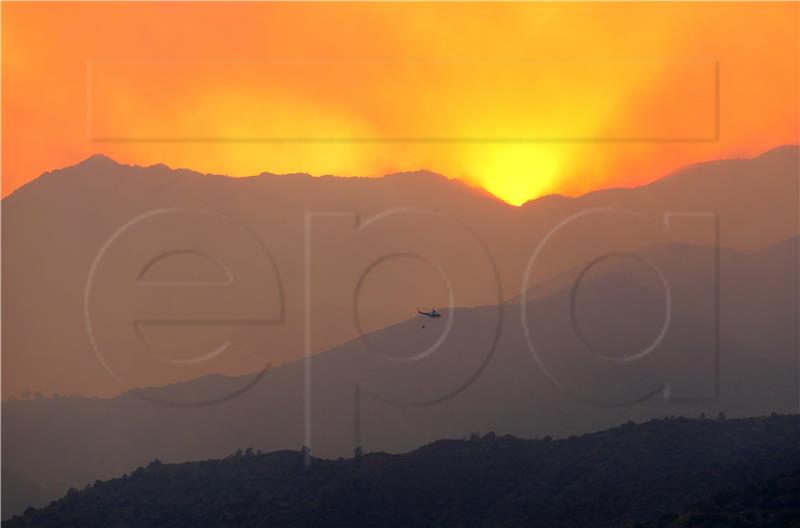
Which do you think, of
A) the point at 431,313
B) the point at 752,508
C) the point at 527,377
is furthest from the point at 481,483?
the point at 752,508

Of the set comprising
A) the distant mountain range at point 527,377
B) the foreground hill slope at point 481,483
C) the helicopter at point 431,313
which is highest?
the helicopter at point 431,313

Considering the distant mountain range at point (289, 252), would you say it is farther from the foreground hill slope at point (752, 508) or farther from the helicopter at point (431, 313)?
the foreground hill slope at point (752, 508)

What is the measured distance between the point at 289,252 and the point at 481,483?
1011cm

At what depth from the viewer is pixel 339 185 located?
38.8 meters

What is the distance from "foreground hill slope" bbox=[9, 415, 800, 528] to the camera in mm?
31641

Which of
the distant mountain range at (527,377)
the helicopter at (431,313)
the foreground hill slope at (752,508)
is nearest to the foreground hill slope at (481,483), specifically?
the distant mountain range at (527,377)

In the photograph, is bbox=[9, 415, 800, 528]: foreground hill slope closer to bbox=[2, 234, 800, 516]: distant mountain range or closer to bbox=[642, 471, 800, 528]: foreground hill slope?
bbox=[2, 234, 800, 516]: distant mountain range

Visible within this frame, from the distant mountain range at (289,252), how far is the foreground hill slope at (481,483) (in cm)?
345

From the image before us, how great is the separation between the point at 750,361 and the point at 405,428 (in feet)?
38.2

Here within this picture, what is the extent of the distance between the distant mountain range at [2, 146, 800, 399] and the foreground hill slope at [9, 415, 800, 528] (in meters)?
3.45

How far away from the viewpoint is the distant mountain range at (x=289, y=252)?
36.5m

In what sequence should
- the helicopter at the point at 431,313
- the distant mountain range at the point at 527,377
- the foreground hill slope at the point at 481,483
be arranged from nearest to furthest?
1. the foreground hill slope at the point at 481,483
2. the helicopter at the point at 431,313
3. the distant mountain range at the point at 527,377

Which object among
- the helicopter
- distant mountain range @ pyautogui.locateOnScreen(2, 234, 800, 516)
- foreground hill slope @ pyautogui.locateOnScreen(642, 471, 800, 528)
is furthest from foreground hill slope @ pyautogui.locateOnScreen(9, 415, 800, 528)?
the helicopter

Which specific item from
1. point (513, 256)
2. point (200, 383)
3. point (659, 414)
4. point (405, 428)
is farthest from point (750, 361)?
point (200, 383)
